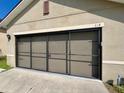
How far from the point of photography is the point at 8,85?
24.8 ft

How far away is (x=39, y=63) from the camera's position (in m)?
10.7

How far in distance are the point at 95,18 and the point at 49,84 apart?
14.3 ft

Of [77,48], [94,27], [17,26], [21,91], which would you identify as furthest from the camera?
[17,26]

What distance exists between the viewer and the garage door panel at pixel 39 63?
10.4m

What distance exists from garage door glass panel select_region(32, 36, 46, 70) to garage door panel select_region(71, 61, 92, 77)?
7.84ft

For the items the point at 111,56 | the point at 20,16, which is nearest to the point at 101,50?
the point at 111,56

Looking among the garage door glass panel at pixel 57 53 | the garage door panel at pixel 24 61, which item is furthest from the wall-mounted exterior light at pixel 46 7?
the garage door panel at pixel 24 61

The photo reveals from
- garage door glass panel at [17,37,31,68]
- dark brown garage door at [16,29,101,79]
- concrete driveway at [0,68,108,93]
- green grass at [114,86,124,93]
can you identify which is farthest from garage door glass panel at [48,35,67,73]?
green grass at [114,86,124,93]

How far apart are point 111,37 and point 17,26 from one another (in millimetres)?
7631

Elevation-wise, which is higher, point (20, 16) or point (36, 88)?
point (20, 16)

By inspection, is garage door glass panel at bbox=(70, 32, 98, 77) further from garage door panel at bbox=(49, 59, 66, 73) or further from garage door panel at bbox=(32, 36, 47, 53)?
garage door panel at bbox=(32, 36, 47, 53)

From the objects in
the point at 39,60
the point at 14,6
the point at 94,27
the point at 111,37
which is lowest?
the point at 39,60

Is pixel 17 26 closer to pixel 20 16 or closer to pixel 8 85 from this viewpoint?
pixel 20 16

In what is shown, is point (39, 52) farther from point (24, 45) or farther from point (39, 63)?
point (24, 45)
